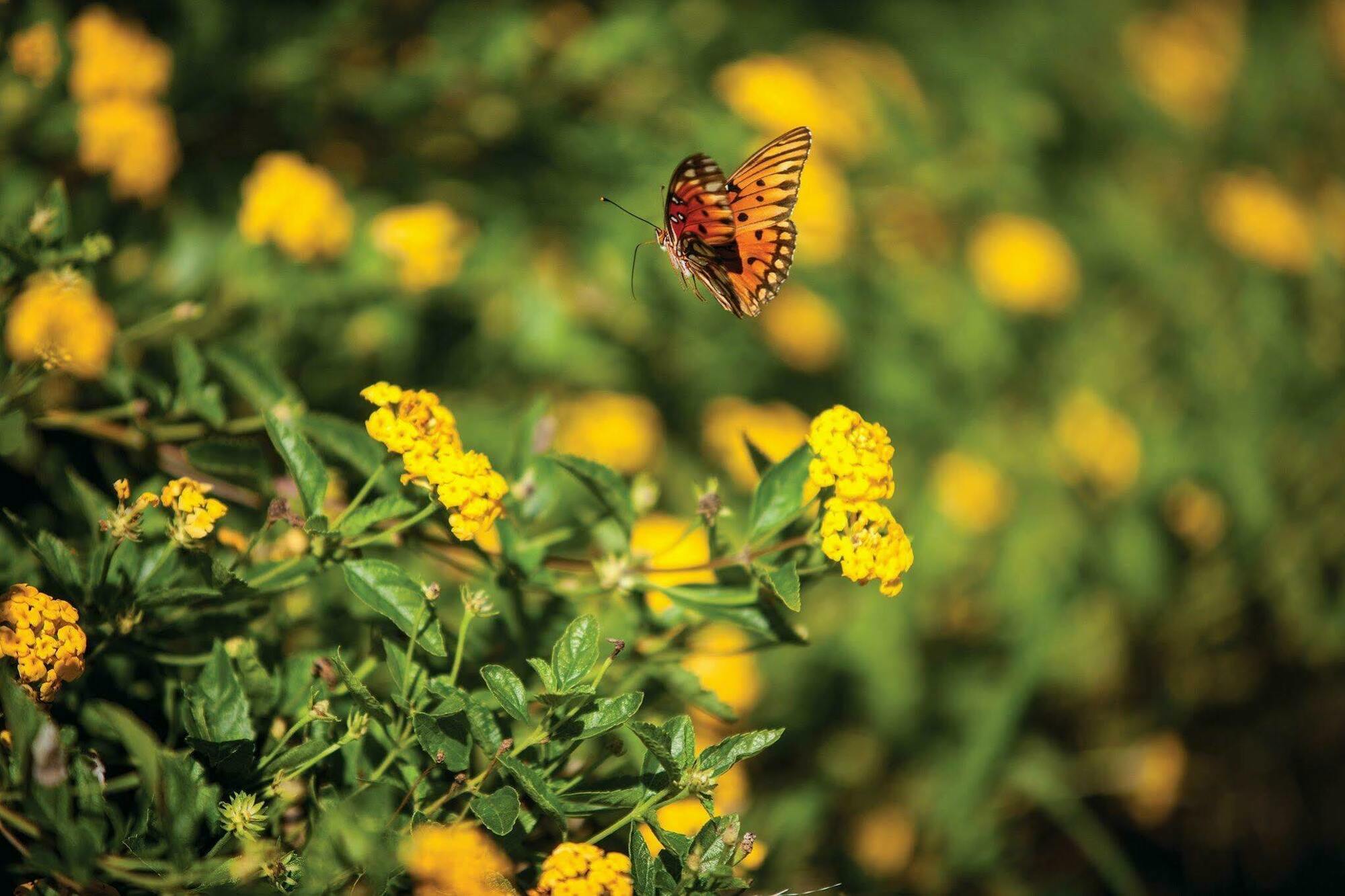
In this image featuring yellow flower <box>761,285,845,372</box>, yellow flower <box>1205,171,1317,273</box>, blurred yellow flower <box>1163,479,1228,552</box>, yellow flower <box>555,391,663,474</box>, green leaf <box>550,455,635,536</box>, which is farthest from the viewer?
yellow flower <box>1205,171,1317,273</box>

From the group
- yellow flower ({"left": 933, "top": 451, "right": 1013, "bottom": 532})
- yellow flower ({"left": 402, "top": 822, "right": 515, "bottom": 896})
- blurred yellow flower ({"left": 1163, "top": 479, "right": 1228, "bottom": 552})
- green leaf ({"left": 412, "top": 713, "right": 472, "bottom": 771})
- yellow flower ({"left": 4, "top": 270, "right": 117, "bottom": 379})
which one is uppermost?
yellow flower ({"left": 4, "top": 270, "right": 117, "bottom": 379})

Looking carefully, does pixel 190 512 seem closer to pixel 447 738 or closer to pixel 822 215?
pixel 447 738

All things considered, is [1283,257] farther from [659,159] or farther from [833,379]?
[659,159]

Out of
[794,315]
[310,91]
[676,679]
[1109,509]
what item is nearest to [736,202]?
[676,679]

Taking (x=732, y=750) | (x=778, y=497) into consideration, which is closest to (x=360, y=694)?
(x=732, y=750)

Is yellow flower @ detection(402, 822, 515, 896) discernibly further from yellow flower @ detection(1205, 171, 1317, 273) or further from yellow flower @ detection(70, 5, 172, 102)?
yellow flower @ detection(1205, 171, 1317, 273)

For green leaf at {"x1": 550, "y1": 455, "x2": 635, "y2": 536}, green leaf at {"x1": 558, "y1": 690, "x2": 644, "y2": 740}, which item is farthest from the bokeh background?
green leaf at {"x1": 558, "y1": 690, "x2": 644, "y2": 740}

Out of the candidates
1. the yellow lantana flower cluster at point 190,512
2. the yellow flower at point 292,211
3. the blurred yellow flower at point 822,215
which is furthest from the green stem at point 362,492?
the blurred yellow flower at point 822,215

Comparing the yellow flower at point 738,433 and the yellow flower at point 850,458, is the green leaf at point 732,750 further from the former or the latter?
the yellow flower at point 738,433
